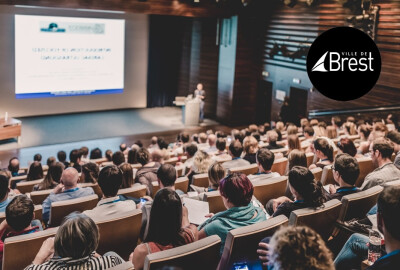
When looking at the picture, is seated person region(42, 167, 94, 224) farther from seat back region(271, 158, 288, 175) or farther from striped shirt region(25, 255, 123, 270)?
seat back region(271, 158, 288, 175)

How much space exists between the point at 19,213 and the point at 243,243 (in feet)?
4.98

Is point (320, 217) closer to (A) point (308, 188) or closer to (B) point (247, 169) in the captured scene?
(A) point (308, 188)

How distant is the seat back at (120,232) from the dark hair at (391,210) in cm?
178

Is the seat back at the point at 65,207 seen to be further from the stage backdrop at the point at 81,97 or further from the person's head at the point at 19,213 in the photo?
the stage backdrop at the point at 81,97

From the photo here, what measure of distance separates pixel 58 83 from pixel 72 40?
1250mm

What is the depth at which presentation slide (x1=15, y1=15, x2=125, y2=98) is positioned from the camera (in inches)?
472

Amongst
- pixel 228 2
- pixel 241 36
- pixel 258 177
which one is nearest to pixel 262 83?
pixel 241 36

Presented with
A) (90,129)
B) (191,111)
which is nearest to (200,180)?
(90,129)

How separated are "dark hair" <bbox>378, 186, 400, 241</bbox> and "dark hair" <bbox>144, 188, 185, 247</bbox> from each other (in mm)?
1149

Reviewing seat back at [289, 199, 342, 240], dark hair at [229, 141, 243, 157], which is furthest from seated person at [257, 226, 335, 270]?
dark hair at [229, 141, 243, 157]

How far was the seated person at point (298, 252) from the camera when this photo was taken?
175 centimetres

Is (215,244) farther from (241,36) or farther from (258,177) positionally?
(241,36)

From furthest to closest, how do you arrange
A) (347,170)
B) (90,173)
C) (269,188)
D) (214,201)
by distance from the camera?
(90,173) < (269,188) < (214,201) < (347,170)

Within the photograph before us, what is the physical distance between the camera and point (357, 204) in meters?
3.33
